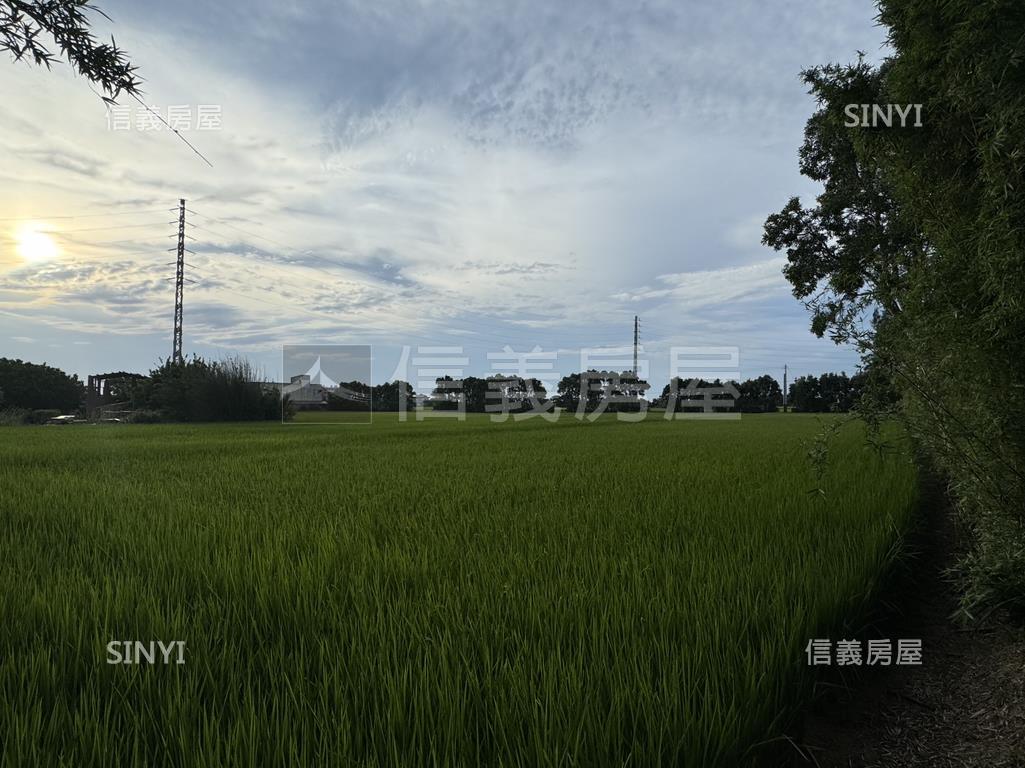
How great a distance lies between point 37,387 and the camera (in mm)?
51906

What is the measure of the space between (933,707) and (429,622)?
6.81 feet

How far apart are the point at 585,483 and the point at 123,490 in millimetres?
4788

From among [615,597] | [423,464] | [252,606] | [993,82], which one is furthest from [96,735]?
[423,464]

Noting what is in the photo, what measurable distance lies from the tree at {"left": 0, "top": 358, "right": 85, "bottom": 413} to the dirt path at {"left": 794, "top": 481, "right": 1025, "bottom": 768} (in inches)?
2515

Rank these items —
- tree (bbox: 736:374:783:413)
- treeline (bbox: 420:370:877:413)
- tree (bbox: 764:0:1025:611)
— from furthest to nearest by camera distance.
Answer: tree (bbox: 736:374:783:413)
treeline (bbox: 420:370:877:413)
tree (bbox: 764:0:1025:611)

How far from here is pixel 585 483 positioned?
5.81 meters

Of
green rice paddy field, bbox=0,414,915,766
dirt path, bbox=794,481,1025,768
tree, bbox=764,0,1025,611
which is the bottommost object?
dirt path, bbox=794,481,1025,768

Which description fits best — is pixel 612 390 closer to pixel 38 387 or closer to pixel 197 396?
pixel 197 396

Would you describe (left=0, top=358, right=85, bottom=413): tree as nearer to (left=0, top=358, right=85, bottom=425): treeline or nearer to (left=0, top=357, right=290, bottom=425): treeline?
(left=0, top=358, right=85, bottom=425): treeline

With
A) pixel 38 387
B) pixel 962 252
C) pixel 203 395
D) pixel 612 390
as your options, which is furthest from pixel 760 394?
pixel 38 387

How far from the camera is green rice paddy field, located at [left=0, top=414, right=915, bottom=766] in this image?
149cm

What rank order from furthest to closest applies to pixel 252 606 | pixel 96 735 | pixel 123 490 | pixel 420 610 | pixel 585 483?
pixel 585 483 → pixel 123 490 → pixel 252 606 → pixel 420 610 → pixel 96 735

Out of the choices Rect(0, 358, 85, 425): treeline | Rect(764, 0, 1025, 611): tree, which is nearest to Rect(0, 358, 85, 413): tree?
Rect(0, 358, 85, 425): treeline

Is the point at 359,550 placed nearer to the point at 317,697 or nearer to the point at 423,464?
the point at 317,697
